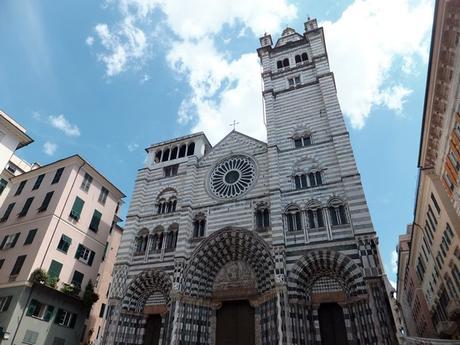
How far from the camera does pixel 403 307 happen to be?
38.8 metres

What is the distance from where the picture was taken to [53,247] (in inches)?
779

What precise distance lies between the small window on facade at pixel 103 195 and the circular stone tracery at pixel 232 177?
8.97 metres

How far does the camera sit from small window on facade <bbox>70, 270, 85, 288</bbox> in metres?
20.7

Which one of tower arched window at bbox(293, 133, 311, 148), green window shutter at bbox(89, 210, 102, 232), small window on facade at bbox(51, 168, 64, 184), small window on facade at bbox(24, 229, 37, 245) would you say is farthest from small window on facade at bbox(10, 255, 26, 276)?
tower arched window at bbox(293, 133, 311, 148)

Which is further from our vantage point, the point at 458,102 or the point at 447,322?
the point at 447,322

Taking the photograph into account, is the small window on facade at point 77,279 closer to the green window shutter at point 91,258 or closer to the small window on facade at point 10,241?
the green window shutter at point 91,258

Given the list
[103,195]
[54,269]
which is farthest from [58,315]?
[103,195]

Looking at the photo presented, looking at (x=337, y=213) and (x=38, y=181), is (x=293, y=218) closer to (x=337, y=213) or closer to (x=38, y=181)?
(x=337, y=213)

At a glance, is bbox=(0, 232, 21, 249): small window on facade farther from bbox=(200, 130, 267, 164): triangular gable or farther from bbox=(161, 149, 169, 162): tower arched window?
bbox=(200, 130, 267, 164): triangular gable

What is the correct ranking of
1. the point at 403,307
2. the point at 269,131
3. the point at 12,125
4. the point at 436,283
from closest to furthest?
the point at 436,283 → the point at 12,125 → the point at 269,131 → the point at 403,307

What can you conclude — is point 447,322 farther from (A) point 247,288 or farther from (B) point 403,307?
(B) point 403,307

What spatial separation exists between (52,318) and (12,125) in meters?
11.9

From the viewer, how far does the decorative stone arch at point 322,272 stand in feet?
51.0

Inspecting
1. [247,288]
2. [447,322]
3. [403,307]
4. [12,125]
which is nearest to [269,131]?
[247,288]
